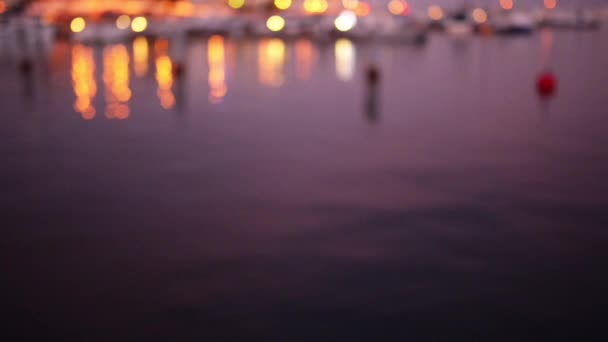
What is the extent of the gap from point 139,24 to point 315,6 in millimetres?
52654

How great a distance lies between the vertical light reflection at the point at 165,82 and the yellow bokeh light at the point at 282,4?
3065 inches

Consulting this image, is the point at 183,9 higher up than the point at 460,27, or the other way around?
the point at 183,9

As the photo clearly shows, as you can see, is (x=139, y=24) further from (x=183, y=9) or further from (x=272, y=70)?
(x=272, y=70)

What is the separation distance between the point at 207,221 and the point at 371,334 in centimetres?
447

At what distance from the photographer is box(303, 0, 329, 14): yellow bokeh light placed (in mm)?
126500

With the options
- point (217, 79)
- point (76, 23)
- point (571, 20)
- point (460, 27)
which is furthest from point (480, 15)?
point (217, 79)

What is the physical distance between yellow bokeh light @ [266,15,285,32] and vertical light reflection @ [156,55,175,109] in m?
50.4

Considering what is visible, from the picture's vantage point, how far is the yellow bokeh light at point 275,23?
9797cm

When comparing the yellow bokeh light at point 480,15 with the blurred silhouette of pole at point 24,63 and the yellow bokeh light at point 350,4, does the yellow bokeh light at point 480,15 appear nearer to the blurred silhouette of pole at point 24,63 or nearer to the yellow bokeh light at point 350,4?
the yellow bokeh light at point 350,4

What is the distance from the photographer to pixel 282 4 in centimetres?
12594

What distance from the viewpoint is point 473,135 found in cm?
1911

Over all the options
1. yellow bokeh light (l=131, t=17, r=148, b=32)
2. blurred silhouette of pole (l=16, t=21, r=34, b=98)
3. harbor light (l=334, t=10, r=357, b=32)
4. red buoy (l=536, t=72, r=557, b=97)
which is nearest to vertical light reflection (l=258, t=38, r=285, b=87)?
blurred silhouette of pole (l=16, t=21, r=34, b=98)

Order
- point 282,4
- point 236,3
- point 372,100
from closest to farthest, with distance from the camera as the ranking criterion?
1. point 372,100
2. point 236,3
3. point 282,4

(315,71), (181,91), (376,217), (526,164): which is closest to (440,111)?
(526,164)
